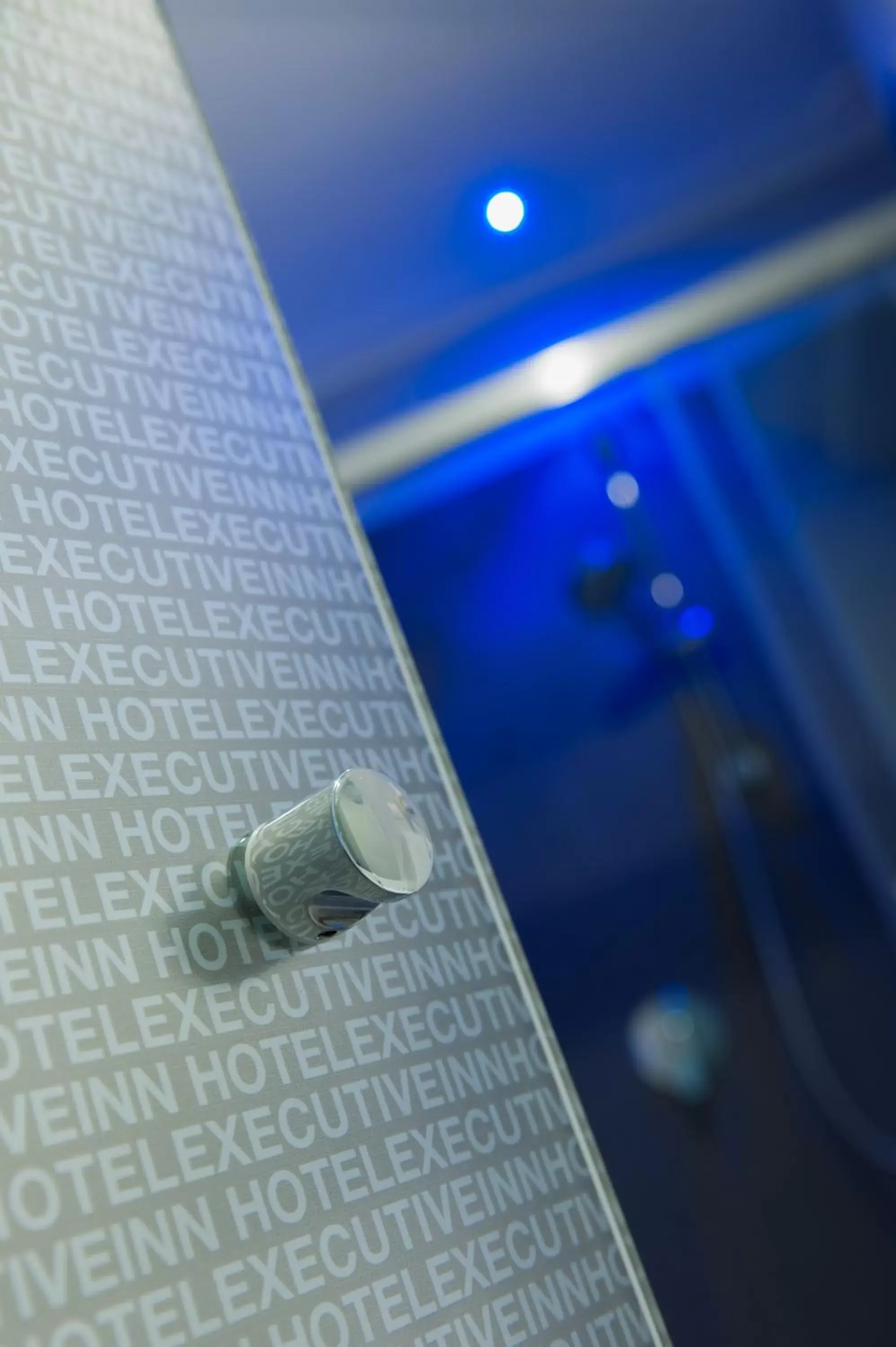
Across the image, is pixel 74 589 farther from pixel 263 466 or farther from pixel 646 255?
pixel 646 255

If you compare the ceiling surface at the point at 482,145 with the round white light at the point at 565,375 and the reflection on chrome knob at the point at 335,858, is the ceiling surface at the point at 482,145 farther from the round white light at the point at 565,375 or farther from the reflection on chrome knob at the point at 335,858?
the reflection on chrome knob at the point at 335,858

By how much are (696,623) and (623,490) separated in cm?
14

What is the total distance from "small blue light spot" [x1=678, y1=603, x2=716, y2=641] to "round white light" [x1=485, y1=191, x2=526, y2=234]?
0.36 metres

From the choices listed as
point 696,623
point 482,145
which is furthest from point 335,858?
point 696,623

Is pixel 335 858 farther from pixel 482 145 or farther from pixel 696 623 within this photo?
pixel 696 623

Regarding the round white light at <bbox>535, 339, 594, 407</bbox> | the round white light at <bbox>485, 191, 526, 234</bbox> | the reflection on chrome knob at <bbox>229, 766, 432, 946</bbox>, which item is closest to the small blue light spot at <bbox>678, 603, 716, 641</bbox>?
the round white light at <bbox>535, 339, 594, 407</bbox>

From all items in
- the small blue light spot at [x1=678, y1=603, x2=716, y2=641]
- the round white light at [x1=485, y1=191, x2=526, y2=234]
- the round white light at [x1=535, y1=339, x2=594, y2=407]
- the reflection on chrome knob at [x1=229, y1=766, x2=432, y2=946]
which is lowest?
the reflection on chrome knob at [x1=229, y1=766, x2=432, y2=946]

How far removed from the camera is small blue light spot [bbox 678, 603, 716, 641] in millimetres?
1177

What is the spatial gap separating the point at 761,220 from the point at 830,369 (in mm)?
145

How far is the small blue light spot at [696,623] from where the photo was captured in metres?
1.18

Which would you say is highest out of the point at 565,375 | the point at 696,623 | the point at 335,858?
the point at 565,375

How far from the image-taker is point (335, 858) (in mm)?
328

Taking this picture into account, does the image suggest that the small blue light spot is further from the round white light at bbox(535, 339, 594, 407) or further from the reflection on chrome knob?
the reflection on chrome knob

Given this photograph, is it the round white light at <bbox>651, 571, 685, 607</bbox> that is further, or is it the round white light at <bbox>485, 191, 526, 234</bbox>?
the round white light at <bbox>651, 571, 685, 607</bbox>
